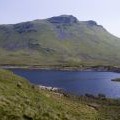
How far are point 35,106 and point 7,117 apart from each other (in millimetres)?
5952

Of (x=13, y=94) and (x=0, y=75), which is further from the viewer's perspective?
(x=0, y=75)

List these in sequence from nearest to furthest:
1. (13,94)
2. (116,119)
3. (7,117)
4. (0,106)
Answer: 1. (7,117)
2. (0,106)
3. (13,94)
4. (116,119)

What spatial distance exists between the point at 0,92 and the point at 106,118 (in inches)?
933

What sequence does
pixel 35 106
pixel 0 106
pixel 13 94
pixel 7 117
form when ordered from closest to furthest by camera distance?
pixel 7 117 < pixel 0 106 < pixel 35 106 < pixel 13 94

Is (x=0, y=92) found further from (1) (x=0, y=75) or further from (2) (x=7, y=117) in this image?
(1) (x=0, y=75)

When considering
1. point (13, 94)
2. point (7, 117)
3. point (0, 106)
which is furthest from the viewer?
point (13, 94)

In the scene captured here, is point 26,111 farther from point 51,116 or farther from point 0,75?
point 0,75

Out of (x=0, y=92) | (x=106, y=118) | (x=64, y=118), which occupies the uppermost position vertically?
(x=0, y=92)

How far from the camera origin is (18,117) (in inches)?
1100

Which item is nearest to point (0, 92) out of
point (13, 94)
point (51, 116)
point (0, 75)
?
point (13, 94)

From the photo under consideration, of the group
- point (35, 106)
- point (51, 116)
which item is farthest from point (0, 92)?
point (51, 116)

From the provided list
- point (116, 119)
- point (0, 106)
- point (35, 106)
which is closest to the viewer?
point (0, 106)

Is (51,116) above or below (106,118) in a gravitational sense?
above

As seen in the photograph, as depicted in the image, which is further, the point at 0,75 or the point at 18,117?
the point at 0,75
